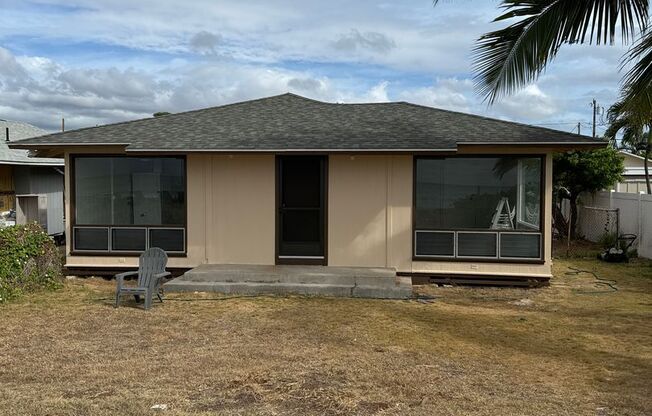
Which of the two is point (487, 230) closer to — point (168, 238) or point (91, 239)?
point (168, 238)

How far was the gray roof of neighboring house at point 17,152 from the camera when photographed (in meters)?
17.4

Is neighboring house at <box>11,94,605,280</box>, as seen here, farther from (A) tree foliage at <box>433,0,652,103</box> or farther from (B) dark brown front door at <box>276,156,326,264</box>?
(A) tree foliage at <box>433,0,652,103</box>

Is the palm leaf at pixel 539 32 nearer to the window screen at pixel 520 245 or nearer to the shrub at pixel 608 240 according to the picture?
the window screen at pixel 520 245

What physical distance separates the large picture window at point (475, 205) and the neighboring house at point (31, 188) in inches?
469

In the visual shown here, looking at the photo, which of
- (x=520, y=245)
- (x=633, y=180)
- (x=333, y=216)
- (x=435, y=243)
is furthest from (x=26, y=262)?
(x=633, y=180)

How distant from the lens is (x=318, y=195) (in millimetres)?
11523

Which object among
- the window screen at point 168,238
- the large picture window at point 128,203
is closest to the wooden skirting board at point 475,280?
the window screen at point 168,238

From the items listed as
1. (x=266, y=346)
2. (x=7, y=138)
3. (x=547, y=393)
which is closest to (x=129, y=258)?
(x=266, y=346)

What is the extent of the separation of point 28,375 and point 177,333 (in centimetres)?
198

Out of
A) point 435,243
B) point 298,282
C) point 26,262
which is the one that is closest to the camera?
point 26,262

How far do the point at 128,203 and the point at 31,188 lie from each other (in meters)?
8.80

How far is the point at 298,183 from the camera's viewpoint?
38.0 ft

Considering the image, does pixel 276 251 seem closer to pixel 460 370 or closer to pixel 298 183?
pixel 298 183

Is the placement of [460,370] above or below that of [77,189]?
below
